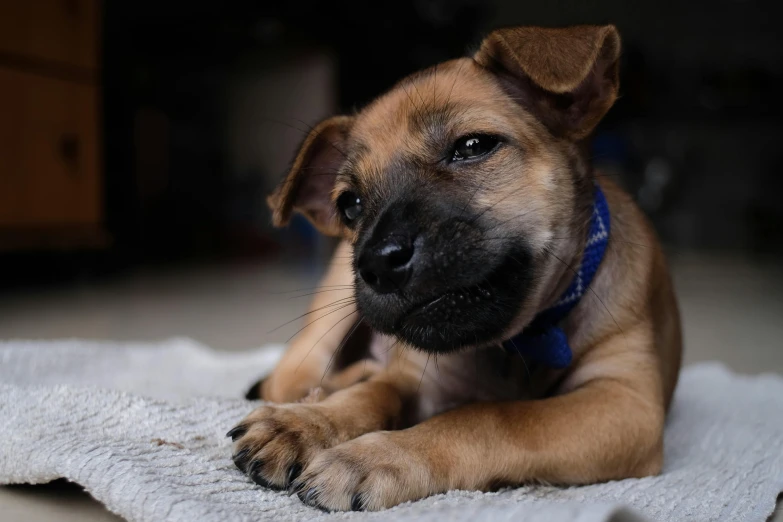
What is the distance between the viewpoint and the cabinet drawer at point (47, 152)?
4961 millimetres

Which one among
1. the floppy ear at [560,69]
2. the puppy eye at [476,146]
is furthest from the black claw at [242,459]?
the floppy ear at [560,69]

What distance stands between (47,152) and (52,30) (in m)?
0.85

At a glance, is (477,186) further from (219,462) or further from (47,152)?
(47,152)

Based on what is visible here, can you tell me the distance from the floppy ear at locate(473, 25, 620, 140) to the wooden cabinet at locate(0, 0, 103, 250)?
3.94 meters

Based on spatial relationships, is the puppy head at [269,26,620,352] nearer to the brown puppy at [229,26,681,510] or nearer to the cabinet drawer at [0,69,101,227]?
the brown puppy at [229,26,681,510]

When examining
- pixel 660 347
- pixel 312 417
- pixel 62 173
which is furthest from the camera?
pixel 62 173

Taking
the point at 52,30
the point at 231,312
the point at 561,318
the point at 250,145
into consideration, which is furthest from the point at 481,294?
the point at 250,145

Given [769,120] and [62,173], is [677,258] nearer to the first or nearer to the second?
[769,120]

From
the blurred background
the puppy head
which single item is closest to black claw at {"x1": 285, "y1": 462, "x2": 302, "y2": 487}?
the puppy head

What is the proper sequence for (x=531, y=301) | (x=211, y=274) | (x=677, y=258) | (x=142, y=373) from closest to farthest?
(x=531, y=301) → (x=142, y=373) → (x=211, y=274) → (x=677, y=258)

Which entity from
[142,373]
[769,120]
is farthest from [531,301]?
[769,120]

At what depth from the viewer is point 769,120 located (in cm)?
1200

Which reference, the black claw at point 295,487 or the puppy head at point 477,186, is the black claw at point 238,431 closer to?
the black claw at point 295,487

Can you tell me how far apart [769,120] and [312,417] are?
12.3 metres
